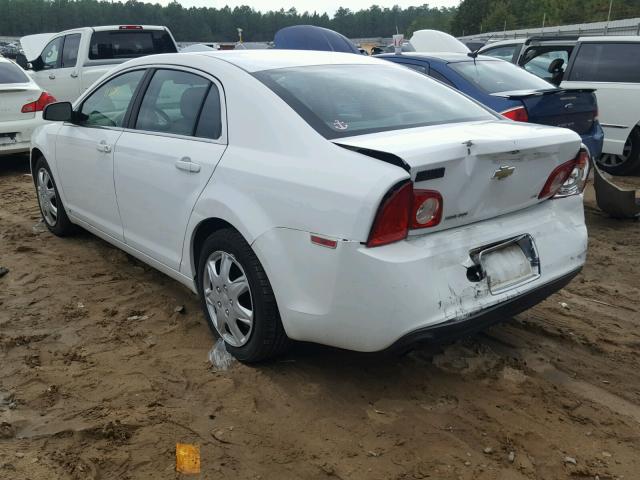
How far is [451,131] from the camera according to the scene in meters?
2.95

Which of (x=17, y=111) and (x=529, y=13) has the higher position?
(x=529, y=13)

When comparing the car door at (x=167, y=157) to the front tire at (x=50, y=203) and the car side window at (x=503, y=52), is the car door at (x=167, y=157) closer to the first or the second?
the front tire at (x=50, y=203)

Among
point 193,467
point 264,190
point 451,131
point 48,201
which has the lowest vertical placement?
point 193,467

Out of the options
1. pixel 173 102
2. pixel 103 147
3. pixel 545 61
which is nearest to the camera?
pixel 173 102

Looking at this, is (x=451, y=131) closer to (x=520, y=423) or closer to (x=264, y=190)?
(x=264, y=190)

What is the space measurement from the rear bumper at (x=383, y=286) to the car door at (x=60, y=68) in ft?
31.8

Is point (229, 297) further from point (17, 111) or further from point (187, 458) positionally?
point (17, 111)

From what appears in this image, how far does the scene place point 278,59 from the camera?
11.7 ft

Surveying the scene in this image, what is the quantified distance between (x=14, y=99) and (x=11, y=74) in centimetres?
63

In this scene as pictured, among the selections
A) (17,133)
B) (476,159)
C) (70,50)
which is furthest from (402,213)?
(70,50)

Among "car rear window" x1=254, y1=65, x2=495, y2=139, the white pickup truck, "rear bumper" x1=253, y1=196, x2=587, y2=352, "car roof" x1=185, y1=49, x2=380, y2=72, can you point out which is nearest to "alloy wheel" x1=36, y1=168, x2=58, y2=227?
"car roof" x1=185, y1=49, x2=380, y2=72

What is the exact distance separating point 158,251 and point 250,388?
45.4 inches

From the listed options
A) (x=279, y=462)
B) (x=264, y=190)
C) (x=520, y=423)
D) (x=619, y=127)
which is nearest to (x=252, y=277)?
(x=264, y=190)

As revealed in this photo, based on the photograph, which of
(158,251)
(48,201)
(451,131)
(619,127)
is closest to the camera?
(451,131)
